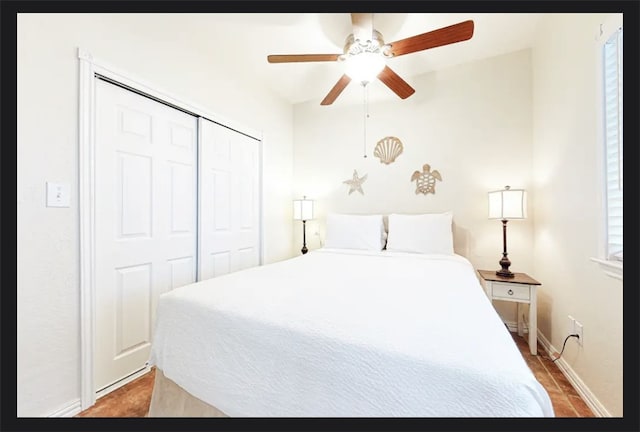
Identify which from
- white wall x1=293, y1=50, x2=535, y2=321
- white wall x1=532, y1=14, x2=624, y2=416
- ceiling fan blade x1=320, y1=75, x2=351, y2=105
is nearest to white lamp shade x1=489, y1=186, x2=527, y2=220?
white wall x1=532, y1=14, x2=624, y2=416

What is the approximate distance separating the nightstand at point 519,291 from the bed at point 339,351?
0.76m

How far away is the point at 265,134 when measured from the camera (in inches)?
121

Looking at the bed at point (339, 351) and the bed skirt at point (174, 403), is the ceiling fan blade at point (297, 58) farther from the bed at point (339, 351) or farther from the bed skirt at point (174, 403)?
the bed skirt at point (174, 403)

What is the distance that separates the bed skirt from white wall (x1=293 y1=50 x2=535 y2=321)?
2363mm

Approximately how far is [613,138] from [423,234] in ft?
4.46

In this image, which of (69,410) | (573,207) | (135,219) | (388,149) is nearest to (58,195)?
(135,219)

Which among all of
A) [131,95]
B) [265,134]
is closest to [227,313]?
[131,95]

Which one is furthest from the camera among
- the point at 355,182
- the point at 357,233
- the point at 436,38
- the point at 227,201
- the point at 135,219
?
the point at 355,182

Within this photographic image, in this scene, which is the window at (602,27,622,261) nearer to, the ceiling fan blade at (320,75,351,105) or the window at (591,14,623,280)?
the window at (591,14,623,280)

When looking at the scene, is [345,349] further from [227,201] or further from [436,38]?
[227,201]

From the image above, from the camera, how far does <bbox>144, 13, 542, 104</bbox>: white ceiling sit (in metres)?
1.96

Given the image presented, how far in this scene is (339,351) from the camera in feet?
2.77

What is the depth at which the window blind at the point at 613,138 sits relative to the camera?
1271 mm

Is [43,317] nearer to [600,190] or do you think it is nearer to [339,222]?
[339,222]
